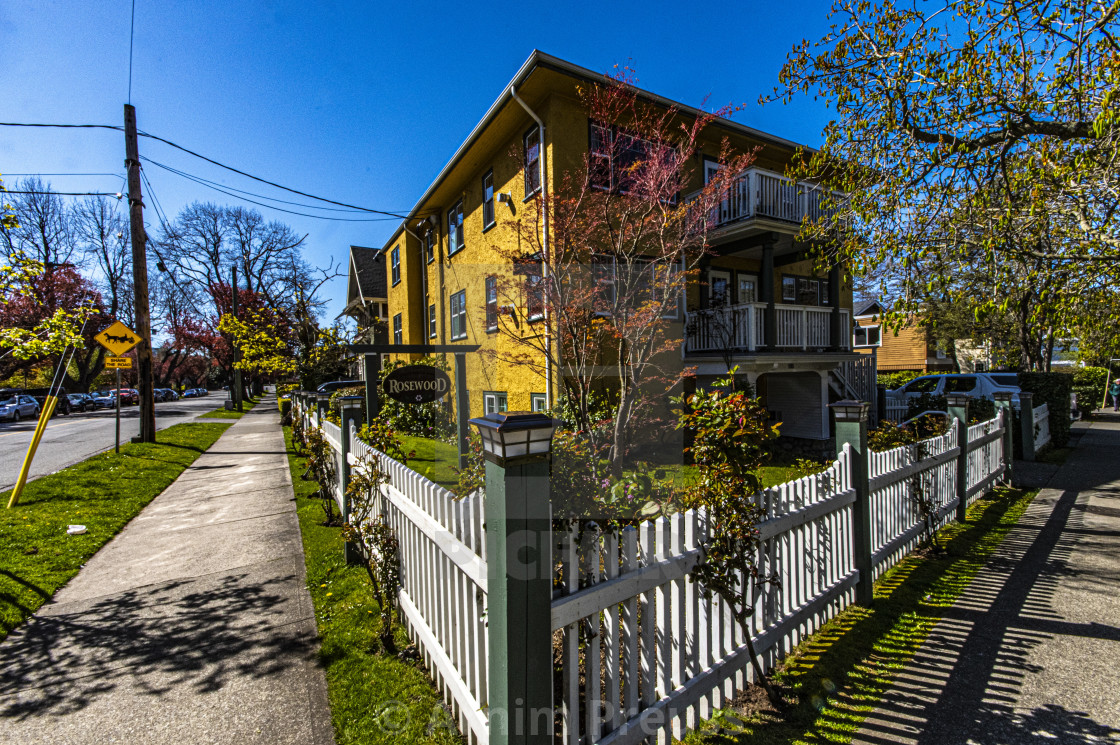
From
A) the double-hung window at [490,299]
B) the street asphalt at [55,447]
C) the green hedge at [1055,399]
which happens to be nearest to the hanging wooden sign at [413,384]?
the double-hung window at [490,299]

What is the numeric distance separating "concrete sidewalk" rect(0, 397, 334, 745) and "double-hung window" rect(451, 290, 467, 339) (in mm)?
9773

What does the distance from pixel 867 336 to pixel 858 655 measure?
41.2 metres

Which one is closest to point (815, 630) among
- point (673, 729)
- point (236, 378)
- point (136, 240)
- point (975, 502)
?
point (673, 729)

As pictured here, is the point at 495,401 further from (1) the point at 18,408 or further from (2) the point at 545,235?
(1) the point at 18,408

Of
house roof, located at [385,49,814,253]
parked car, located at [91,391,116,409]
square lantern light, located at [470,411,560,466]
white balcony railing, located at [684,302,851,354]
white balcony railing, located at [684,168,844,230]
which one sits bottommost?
parked car, located at [91,391,116,409]

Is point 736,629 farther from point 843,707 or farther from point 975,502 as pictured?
point 975,502

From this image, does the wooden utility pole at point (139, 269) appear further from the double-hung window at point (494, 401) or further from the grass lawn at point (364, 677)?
the grass lawn at point (364, 677)

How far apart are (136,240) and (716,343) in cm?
1419

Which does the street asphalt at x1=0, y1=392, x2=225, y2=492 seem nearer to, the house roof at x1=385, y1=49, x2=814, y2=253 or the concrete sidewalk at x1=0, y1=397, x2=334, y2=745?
the concrete sidewalk at x1=0, y1=397, x2=334, y2=745

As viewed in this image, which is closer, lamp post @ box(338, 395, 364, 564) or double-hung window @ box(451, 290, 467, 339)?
lamp post @ box(338, 395, 364, 564)

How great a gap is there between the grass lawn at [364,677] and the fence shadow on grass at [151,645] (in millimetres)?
176

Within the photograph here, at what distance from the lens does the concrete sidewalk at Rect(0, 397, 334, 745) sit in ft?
9.20

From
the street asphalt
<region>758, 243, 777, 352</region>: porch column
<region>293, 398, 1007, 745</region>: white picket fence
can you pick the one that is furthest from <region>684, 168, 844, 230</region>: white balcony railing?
the street asphalt

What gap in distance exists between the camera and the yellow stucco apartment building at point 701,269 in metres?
9.97
